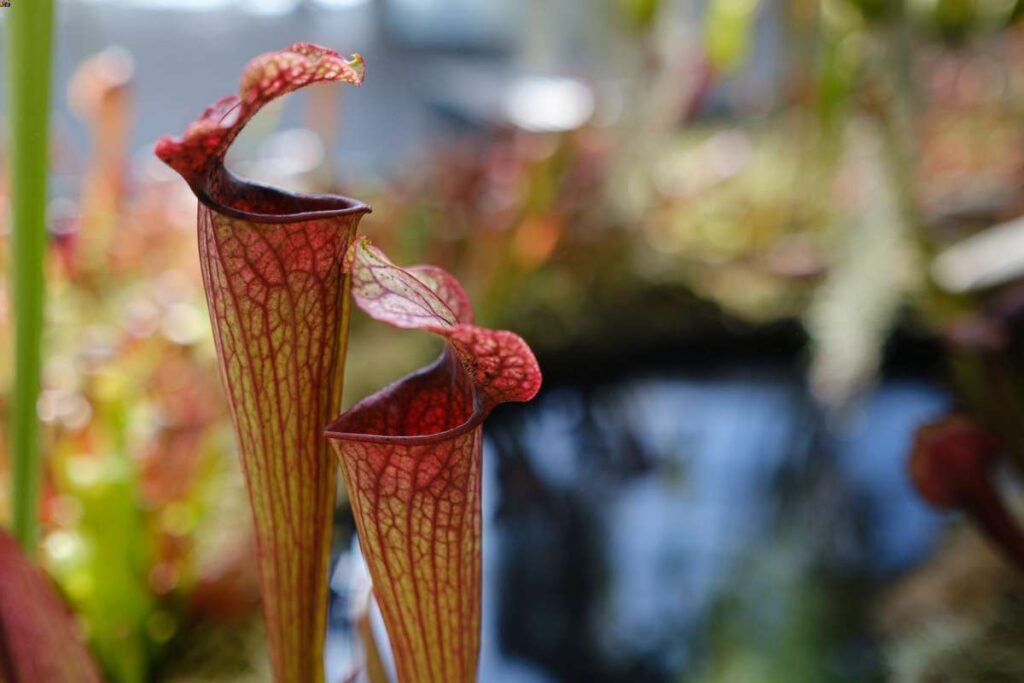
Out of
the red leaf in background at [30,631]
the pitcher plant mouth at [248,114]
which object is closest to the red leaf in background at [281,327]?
the pitcher plant mouth at [248,114]

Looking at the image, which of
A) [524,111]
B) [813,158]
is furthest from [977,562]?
[524,111]

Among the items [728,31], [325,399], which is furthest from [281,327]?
[728,31]

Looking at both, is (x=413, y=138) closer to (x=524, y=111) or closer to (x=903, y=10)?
(x=524, y=111)

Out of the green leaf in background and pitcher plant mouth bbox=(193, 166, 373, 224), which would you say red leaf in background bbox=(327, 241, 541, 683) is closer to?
pitcher plant mouth bbox=(193, 166, 373, 224)

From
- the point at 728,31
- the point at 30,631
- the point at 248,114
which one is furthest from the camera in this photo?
the point at 728,31

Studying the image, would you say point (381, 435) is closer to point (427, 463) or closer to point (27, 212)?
point (427, 463)

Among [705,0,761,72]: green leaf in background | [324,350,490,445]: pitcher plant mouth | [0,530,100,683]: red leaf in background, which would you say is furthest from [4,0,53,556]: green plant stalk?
[705,0,761,72]: green leaf in background

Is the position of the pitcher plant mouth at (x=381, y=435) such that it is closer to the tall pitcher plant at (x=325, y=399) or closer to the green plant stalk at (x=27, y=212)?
the tall pitcher plant at (x=325, y=399)

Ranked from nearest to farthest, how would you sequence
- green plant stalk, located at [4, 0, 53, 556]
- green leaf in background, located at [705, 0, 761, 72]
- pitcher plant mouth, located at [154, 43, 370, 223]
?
1. pitcher plant mouth, located at [154, 43, 370, 223]
2. green plant stalk, located at [4, 0, 53, 556]
3. green leaf in background, located at [705, 0, 761, 72]
